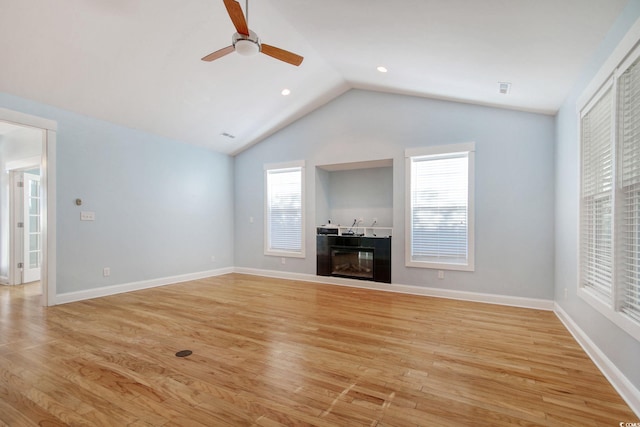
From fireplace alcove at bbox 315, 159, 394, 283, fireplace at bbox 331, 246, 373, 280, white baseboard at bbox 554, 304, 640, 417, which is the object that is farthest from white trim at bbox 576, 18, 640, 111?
fireplace at bbox 331, 246, 373, 280

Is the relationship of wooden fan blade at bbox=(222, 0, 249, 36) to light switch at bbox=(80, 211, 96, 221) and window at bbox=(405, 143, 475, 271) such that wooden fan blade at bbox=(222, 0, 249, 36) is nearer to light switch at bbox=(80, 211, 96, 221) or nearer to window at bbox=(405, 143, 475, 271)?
window at bbox=(405, 143, 475, 271)

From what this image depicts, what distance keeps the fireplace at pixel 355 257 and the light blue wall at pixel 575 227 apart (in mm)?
2423

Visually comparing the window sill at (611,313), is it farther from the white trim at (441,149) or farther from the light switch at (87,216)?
the light switch at (87,216)

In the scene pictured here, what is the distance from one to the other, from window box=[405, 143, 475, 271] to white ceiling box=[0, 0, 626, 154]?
36.5 inches

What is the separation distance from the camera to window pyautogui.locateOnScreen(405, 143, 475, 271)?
4797mm

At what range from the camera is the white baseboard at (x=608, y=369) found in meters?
1.99

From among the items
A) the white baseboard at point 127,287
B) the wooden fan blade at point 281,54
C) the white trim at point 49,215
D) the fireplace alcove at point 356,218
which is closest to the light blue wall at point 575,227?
the fireplace alcove at point 356,218

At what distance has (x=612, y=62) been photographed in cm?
234

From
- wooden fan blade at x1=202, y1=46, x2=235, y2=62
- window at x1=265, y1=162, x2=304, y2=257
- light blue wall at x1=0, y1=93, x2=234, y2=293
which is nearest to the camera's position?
wooden fan blade at x1=202, y1=46, x2=235, y2=62

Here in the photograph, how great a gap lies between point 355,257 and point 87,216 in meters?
4.41

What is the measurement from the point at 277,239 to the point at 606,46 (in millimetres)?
5594

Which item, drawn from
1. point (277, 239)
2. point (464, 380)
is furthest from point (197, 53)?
point (464, 380)

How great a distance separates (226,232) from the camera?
7055 millimetres

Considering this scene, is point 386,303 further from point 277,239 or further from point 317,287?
point 277,239
